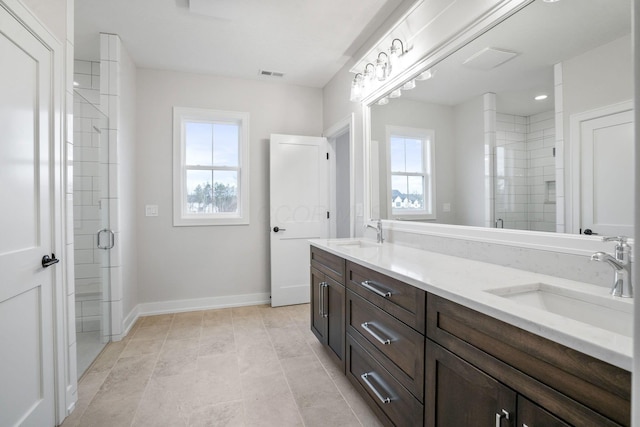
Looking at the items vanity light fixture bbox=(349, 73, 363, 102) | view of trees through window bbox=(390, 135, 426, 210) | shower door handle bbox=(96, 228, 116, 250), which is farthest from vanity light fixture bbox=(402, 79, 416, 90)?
shower door handle bbox=(96, 228, 116, 250)

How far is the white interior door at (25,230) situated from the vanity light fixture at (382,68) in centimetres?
203

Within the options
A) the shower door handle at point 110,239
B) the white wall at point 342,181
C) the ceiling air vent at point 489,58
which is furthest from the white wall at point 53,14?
the white wall at point 342,181

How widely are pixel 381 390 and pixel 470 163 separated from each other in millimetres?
1315

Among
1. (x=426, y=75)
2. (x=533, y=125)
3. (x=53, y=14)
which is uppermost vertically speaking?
(x=53, y=14)

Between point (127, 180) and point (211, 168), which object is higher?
point (211, 168)

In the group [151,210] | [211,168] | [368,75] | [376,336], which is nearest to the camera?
[376,336]

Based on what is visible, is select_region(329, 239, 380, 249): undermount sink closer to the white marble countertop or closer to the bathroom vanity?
the white marble countertop

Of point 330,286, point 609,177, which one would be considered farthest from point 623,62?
point 330,286

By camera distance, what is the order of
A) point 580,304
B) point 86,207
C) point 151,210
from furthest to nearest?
point 151,210 → point 86,207 → point 580,304

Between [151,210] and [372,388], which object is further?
[151,210]

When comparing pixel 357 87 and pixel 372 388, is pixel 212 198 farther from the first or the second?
pixel 372 388

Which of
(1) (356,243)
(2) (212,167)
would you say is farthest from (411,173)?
(2) (212,167)

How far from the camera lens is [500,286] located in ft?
3.67

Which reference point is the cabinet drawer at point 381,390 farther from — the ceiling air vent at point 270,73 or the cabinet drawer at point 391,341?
the ceiling air vent at point 270,73
